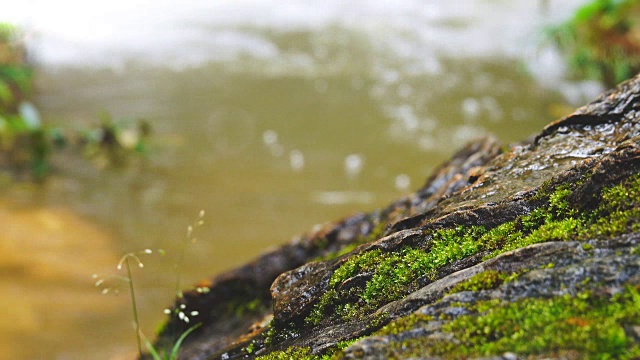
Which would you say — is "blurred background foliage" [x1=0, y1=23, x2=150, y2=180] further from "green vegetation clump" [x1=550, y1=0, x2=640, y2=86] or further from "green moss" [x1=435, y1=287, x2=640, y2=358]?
"green vegetation clump" [x1=550, y1=0, x2=640, y2=86]

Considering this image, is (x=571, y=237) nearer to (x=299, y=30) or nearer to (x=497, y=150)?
(x=497, y=150)

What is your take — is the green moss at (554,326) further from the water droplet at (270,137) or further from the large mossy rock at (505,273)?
the water droplet at (270,137)

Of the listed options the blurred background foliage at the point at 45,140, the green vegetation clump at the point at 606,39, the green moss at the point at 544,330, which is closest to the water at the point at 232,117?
the blurred background foliage at the point at 45,140

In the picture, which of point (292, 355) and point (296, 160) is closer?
point (292, 355)

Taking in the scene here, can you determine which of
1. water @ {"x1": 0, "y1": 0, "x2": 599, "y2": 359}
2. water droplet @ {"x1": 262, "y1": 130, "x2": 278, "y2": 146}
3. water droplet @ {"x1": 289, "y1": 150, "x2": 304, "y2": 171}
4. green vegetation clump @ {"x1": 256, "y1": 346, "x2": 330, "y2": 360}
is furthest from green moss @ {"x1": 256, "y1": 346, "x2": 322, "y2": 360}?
water droplet @ {"x1": 262, "y1": 130, "x2": 278, "y2": 146}

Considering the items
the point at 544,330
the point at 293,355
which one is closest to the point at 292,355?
the point at 293,355

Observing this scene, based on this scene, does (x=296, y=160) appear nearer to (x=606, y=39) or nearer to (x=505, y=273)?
(x=606, y=39)

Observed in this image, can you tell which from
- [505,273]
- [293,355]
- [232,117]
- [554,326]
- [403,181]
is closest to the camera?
[554,326]
